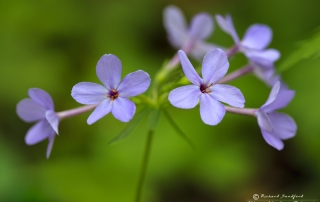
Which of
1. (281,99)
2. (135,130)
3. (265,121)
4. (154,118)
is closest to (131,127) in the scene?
(154,118)

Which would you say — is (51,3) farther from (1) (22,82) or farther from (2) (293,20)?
(2) (293,20)

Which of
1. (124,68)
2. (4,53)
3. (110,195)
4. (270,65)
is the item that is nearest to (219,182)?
(110,195)

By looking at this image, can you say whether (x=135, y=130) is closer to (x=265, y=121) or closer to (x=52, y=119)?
(x=52, y=119)

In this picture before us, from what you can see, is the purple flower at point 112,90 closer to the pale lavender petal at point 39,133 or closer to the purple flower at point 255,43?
the pale lavender petal at point 39,133

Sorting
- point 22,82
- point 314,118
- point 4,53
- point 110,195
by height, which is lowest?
point 110,195

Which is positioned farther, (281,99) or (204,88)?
(281,99)

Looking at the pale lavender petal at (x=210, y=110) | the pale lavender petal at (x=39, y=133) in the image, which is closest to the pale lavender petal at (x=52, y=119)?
the pale lavender petal at (x=39, y=133)
